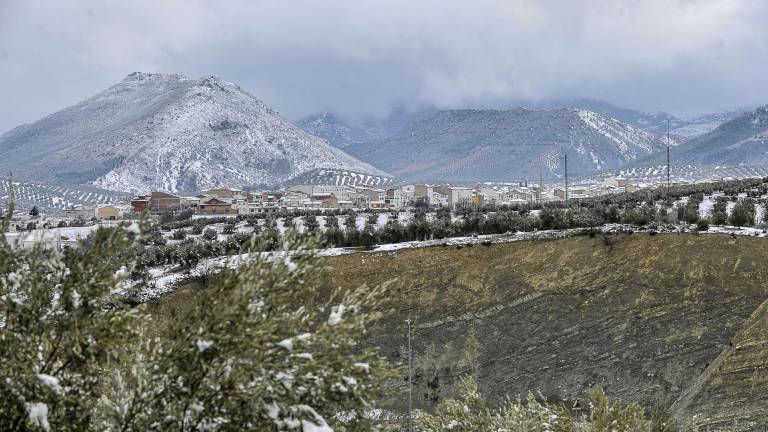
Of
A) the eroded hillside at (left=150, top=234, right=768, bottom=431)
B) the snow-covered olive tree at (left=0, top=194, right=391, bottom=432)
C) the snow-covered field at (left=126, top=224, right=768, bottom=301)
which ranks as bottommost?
the eroded hillside at (left=150, top=234, right=768, bottom=431)

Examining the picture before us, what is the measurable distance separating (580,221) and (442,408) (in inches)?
1256

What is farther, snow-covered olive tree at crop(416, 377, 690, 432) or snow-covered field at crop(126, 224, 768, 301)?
snow-covered field at crop(126, 224, 768, 301)

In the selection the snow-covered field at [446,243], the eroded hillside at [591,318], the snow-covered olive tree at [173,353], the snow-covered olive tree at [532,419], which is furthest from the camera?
the snow-covered field at [446,243]

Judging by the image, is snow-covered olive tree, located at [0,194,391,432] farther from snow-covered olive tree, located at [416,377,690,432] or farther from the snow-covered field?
the snow-covered field

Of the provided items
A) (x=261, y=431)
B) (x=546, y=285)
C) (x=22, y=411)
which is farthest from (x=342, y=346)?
(x=546, y=285)

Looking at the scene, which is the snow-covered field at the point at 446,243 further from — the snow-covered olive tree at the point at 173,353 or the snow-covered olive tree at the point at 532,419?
the snow-covered olive tree at the point at 173,353

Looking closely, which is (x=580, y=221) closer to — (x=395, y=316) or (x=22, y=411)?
(x=395, y=316)

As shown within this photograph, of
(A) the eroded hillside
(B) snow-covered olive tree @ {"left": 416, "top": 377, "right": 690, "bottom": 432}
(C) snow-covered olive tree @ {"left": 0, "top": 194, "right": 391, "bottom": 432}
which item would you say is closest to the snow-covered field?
(A) the eroded hillside

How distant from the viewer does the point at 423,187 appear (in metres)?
111

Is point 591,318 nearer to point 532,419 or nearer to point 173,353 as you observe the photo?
point 532,419

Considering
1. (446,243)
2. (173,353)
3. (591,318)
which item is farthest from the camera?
(446,243)

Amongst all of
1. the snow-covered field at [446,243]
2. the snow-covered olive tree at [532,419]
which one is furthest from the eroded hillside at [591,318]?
the snow-covered olive tree at [532,419]

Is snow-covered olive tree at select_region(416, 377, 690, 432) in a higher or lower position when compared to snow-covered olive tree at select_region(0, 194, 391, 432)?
lower

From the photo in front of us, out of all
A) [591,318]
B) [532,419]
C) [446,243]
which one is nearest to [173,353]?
[532,419]
